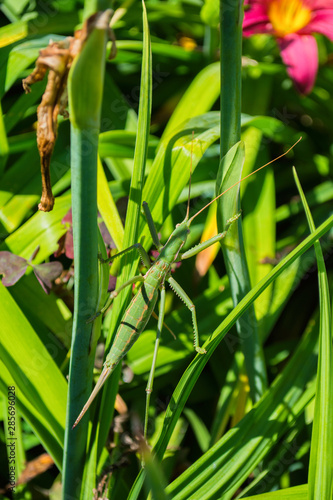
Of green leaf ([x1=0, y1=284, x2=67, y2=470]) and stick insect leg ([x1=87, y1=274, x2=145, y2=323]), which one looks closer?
stick insect leg ([x1=87, y1=274, x2=145, y2=323])

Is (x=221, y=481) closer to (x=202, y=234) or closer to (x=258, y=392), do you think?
(x=258, y=392)

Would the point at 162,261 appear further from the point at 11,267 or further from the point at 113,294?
the point at 11,267

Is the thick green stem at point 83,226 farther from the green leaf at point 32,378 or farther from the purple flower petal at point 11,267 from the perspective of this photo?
the purple flower petal at point 11,267

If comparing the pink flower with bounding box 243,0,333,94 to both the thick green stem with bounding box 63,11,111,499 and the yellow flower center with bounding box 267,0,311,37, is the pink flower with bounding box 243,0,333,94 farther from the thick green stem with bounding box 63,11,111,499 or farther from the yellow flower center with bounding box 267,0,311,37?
the thick green stem with bounding box 63,11,111,499

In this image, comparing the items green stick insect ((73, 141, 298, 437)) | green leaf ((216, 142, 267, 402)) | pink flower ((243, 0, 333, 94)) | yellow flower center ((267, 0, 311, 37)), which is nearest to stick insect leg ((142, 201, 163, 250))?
green stick insect ((73, 141, 298, 437))

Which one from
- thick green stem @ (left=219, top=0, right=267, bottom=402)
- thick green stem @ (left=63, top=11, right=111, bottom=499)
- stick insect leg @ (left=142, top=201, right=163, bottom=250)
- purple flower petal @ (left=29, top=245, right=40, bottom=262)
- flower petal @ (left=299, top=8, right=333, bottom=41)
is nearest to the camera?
thick green stem @ (left=63, top=11, right=111, bottom=499)

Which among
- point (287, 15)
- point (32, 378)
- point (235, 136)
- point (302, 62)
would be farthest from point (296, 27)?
point (32, 378)

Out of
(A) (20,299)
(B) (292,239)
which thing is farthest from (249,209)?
(A) (20,299)

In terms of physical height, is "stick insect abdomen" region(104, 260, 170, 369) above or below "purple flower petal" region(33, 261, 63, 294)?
below
